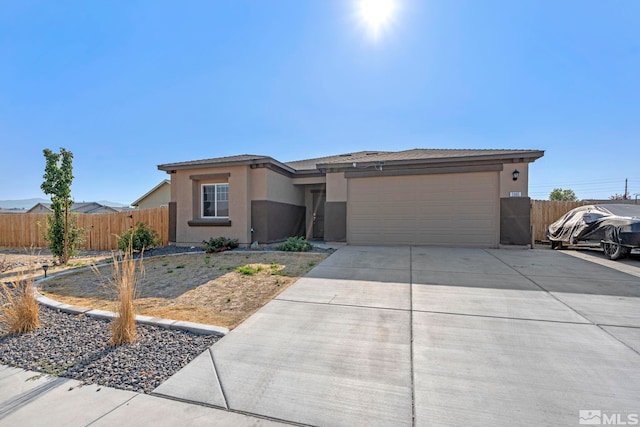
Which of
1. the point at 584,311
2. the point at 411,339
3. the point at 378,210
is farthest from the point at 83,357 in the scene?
the point at 378,210

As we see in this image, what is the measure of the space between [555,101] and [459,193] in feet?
14.4

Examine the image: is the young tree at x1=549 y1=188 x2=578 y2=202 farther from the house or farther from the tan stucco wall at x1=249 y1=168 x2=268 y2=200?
the tan stucco wall at x1=249 y1=168 x2=268 y2=200

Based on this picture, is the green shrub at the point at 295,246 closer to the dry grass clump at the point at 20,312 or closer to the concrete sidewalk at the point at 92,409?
the dry grass clump at the point at 20,312

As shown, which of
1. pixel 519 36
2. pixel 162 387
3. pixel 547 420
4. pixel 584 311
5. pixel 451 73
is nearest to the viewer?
pixel 547 420

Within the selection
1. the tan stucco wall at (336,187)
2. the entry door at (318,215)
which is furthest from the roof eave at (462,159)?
the entry door at (318,215)

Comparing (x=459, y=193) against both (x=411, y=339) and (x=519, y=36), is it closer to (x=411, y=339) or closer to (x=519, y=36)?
(x=519, y=36)

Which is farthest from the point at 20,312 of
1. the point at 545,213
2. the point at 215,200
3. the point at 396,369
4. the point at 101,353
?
the point at 545,213

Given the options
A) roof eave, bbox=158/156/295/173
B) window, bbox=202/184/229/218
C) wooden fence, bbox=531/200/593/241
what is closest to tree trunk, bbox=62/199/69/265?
roof eave, bbox=158/156/295/173

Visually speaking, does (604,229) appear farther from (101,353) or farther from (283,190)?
(101,353)

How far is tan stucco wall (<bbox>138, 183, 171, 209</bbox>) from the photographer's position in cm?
2514

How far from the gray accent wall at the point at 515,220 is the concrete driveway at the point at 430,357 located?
438 cm

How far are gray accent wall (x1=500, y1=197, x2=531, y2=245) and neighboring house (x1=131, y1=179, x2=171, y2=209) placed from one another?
83.3ft

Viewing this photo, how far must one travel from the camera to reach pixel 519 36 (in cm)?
770

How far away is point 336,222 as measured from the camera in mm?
11078
